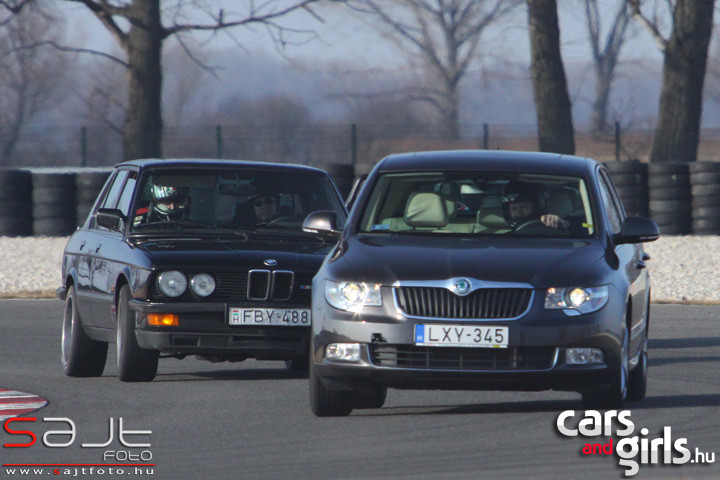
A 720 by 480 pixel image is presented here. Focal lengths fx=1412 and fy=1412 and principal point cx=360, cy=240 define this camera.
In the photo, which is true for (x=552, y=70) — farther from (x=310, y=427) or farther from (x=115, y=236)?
(x=310, y=427)

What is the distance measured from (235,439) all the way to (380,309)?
3.33 feet

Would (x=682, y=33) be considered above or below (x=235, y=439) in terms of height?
above

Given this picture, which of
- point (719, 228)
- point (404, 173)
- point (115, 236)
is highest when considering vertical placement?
point (404, 173)

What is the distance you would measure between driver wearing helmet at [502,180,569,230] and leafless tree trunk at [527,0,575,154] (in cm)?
1940

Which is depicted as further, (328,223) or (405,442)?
(328,223)

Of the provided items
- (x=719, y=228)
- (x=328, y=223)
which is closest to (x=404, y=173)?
(x=328, y=223)

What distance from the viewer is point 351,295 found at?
7.55 m

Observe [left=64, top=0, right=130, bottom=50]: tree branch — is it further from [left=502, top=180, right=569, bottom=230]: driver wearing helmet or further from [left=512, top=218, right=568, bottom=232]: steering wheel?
[left=512, top=218, right=568, bottom=232]: steering wheel

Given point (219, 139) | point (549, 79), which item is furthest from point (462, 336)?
point (219, 139)

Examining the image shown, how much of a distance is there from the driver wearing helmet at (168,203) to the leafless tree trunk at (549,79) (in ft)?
59.1

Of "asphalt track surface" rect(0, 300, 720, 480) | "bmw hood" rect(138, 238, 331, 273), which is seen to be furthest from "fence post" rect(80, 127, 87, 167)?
"bmw hood" rect(138, 238, 331, 273)

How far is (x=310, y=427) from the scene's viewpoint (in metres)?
7.54

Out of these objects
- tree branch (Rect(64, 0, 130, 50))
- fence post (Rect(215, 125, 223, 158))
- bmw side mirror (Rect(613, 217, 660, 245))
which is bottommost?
fence post (Rect(215, 125, 223, 158))

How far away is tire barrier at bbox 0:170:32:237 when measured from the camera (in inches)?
910
